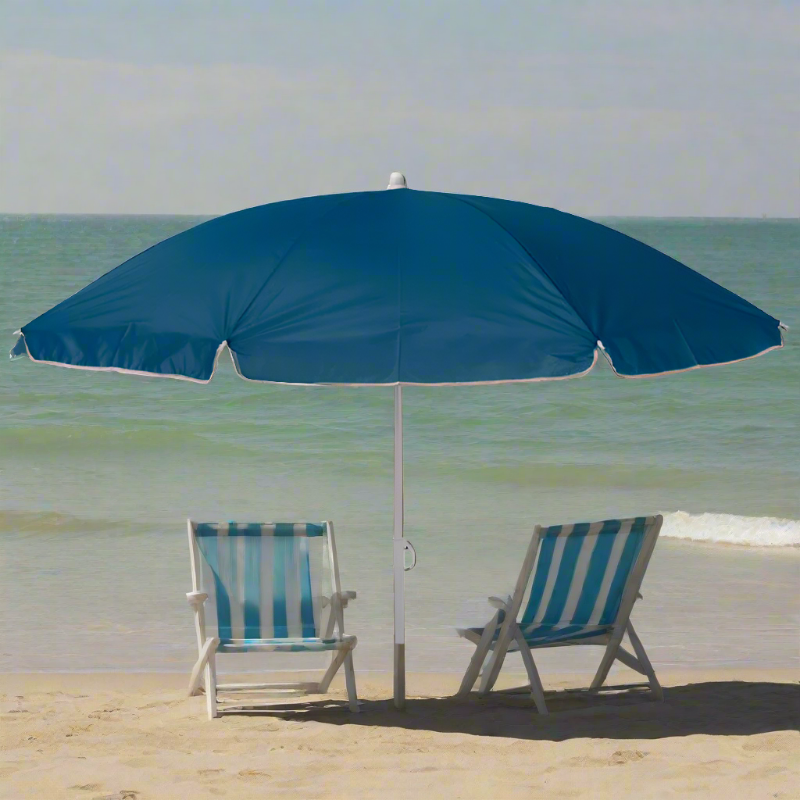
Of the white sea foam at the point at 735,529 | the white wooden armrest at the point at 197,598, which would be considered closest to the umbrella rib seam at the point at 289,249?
the white wooden armrest at the point at 197,598

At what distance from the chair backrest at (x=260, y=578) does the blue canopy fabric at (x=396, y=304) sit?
1049 mm

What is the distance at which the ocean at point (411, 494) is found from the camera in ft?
22.9

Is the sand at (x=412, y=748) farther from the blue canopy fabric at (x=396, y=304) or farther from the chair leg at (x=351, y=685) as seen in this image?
the blue canopy fabric at (x=396, y=304)

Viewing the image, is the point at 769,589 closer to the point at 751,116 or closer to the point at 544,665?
the point at 544,665

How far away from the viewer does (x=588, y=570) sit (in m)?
4.73

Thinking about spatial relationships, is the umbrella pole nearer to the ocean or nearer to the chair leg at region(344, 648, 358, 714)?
the chair leg at region(344, 648, 358, 714)

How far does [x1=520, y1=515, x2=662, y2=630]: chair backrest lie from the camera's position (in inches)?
185

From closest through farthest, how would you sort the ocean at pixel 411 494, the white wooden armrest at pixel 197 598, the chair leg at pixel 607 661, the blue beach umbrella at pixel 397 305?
the blue beach umbrella at pixel 397 305 < the white wooden armrest at pixel 197 598 < the chair leg at pixel 607 661 < the ocean at pixel 411 494

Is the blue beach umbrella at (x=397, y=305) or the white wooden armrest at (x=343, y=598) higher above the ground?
the blue beach umbrella at (x=397, y=305)

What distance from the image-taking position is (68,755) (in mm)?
4125

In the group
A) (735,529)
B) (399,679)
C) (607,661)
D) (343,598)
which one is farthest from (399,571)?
(735,529)

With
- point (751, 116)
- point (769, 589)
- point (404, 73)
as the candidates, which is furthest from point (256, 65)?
point (769, 589)

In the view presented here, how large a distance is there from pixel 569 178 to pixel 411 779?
5987 cm

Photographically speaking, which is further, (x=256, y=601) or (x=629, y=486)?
(x=629, y=486)
